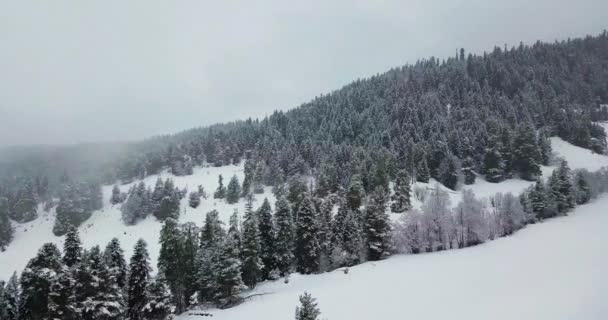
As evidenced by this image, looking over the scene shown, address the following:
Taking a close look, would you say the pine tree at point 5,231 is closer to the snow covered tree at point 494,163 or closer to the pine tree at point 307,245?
the pine tree at point 307,245

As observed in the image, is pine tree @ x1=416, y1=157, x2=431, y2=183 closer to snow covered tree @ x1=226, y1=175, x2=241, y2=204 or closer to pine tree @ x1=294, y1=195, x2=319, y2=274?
snow covered tree @ x1=226, y1=175, x2=241, y2=204

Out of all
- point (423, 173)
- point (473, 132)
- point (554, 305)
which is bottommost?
point (554, 305)

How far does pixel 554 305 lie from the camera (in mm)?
36938

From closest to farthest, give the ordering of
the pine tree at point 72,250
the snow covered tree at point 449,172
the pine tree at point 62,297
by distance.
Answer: the pine tree at point 62,297, the pine tree at point 72,250, the snow covered tree at point 449,172

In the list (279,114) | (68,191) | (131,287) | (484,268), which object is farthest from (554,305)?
(279,114)

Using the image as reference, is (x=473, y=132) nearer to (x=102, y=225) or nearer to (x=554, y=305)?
(x=554, y=305)

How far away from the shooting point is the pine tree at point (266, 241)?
60.2 m

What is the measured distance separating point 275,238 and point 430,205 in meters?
29.9

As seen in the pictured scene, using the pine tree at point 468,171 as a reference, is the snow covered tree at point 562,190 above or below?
below

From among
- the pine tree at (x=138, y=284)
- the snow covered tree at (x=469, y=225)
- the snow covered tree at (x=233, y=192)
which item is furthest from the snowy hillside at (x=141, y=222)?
the pine tree at (x=138, y=284)

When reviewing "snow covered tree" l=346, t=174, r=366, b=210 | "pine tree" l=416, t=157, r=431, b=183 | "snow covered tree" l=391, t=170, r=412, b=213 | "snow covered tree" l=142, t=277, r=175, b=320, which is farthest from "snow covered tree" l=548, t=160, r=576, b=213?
"snow covered tree" l=142, t=277, r=175, b=320

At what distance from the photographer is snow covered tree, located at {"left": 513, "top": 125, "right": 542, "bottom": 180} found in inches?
4702

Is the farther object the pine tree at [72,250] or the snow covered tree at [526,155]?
the snow covered tree at [526,155]

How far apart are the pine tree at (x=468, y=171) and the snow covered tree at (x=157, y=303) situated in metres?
101
